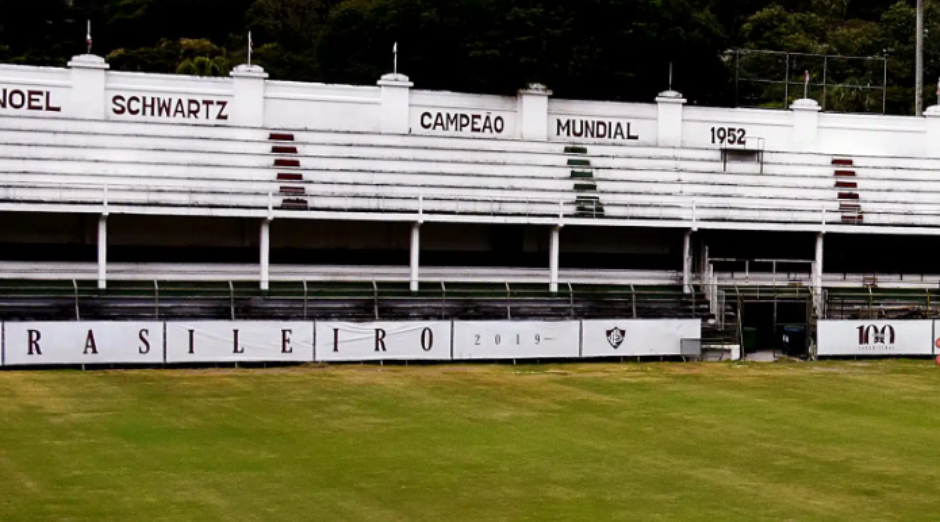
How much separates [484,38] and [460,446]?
38.0 metres

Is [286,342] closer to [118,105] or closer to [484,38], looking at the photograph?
[118,105]

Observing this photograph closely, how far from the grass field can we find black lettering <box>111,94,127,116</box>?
14.8 m

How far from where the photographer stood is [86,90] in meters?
52.3

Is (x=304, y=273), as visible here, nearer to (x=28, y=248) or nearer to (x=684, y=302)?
(x=28, y=248)

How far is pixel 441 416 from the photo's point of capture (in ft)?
104

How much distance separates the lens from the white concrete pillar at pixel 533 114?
57.7 m

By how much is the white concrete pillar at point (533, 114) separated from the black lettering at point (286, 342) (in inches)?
695

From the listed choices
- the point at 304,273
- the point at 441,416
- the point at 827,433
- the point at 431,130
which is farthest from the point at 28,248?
the point at 827,433

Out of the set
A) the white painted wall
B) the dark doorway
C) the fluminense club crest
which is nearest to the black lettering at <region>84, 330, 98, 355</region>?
the white painted wall

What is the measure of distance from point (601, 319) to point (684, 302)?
599cm

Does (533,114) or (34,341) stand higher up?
(533,114)

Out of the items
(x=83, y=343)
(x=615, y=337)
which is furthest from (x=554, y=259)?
(x=83, y=343)

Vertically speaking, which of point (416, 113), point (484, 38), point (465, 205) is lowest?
point (465, 205)

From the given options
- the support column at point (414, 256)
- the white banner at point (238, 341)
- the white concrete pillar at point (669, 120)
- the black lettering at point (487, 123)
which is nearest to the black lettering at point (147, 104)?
the support column at point (414, 256)
